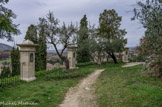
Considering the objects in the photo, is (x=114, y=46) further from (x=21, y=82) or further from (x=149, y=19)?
(x=149, y=19)

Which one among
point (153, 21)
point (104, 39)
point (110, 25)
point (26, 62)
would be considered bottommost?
point (26, 62)

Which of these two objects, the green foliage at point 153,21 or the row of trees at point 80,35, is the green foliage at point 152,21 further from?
the row of trees at point 80,35

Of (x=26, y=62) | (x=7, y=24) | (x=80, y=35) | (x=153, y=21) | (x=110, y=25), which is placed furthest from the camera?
(x=110, y=25)

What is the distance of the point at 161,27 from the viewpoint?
9.13ft

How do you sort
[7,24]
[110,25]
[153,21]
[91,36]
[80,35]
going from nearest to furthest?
[153,21] < [7,24] < [80,35] < [91,36] < [110,25]

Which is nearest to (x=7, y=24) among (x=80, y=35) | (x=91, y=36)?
(x=80, y=35)

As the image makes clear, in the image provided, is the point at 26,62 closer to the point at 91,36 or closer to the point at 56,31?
the point at 56,31

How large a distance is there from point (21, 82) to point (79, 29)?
750 cm

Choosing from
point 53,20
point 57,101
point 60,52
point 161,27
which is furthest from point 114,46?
point 161,27

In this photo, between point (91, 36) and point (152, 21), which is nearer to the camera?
point (152, 21)

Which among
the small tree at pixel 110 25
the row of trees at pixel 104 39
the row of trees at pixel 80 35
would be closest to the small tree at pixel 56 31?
the row of trees at pixel 80 35

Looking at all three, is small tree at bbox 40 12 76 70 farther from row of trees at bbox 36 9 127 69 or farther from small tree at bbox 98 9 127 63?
small tree at bbox 98 9 127 63

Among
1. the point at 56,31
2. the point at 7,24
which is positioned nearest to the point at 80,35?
the point at 56,31

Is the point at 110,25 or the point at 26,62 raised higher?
the point at 110,25
